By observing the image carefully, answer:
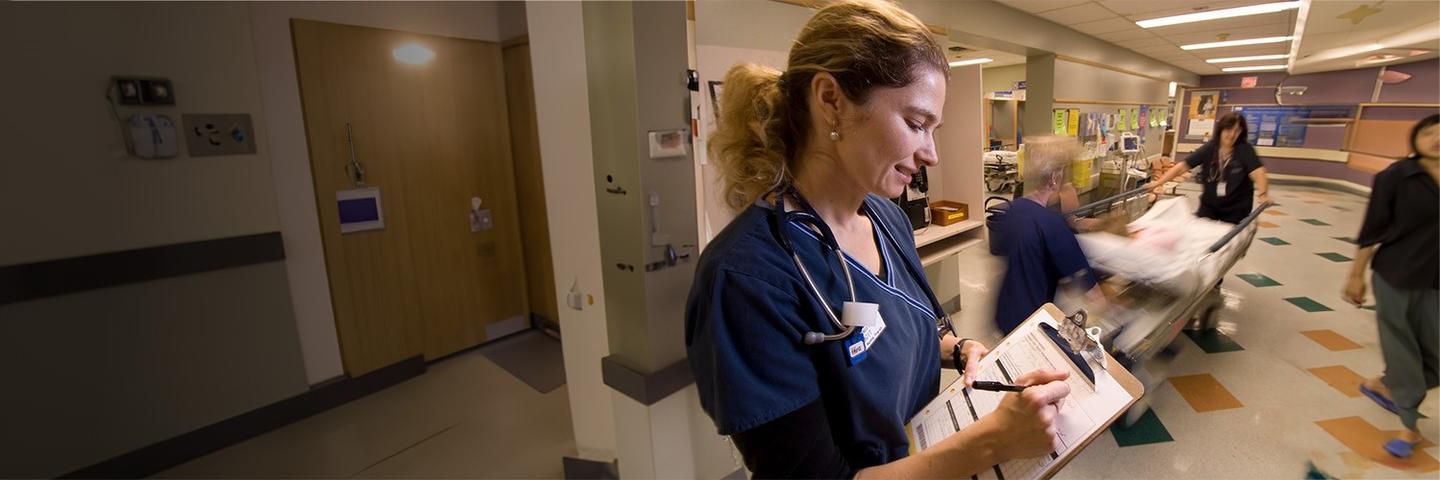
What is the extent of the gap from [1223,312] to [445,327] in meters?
3.72

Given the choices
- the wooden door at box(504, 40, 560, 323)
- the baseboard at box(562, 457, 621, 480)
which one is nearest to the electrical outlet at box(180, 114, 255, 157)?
the wooden door at box(504, 40, 560, 323)

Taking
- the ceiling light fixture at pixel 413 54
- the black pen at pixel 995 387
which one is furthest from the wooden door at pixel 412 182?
the black pen at pixel 995 387

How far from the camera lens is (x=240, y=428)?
104 inches

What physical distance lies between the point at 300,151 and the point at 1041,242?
3227mm

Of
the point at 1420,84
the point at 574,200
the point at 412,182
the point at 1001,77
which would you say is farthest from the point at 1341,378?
the point at 412,182

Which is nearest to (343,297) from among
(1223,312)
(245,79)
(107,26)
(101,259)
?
(101,259)

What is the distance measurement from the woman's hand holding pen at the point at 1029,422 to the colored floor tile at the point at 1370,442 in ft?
1.15

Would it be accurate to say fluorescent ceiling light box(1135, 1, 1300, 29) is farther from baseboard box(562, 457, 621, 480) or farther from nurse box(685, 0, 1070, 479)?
baseboard box(562, 457, 621, 480)

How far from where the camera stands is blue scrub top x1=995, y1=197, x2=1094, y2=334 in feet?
2.55

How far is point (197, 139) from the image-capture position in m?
2.34

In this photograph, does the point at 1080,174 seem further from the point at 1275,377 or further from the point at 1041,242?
the point at 1275,377

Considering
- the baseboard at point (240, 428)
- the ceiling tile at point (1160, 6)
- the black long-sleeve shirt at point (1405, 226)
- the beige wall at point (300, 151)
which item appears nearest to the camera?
the black long-sleeve shirt at point (1405, 226)

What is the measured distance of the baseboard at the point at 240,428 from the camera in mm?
2326

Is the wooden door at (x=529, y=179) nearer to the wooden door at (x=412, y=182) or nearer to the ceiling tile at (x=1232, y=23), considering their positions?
the wooden door at (x=412, y=182)
